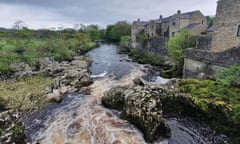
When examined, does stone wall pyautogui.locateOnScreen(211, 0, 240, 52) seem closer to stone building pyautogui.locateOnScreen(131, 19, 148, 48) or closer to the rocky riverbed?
the rocky riverbed

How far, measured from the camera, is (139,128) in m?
9.68

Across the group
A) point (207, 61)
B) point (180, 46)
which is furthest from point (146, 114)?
point (180, 46)

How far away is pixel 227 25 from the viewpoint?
15.9 m

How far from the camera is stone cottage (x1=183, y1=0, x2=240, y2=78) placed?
14.3 metres

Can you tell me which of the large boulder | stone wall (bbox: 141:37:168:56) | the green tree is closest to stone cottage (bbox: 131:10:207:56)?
stone wall (bbox: 141:37:168:56)

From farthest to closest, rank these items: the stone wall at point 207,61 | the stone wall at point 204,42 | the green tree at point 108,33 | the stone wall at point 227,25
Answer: the green tree at point 108,33, the stone wall at point 204,42, the stone wall at point 227,25, the stone wall at point 207,61

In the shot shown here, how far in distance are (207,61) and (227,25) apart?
12.9ft

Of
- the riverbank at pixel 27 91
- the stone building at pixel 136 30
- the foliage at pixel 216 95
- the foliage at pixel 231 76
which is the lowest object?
the riverbank at pixel 27 91

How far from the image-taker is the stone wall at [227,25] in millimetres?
15203

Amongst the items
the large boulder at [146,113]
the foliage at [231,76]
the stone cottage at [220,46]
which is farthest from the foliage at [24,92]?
the stone cottage at [220,46]

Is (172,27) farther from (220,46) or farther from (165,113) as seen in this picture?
(165,113)

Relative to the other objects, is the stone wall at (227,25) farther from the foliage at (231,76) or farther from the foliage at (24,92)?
the foliage at (24,92)

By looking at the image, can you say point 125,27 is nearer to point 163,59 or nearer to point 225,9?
point 163,59

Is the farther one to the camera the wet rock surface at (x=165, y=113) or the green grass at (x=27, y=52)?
the green grass at (x=27, y=52)
